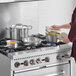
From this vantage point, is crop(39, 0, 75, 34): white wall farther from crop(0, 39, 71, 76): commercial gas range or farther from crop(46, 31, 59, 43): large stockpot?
crop(0, 39, 71, 76): commercial gas range

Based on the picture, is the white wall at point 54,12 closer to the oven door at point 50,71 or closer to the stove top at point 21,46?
the stove top at point 21,46

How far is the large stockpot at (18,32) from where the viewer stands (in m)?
2.86

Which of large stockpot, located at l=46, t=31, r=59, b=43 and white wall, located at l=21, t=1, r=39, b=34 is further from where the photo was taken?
white wall, located at l=21, t=1, r=39, b=34

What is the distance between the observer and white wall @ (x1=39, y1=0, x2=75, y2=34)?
11.5ft

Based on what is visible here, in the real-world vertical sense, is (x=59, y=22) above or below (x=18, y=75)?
above

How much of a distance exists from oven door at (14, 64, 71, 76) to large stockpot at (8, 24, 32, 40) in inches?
20.2

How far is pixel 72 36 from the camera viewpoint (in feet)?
7.95

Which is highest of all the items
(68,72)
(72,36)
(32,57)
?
(72,36)

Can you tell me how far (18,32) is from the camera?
2.88 m

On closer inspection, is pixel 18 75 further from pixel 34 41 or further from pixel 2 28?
pixel 2 28

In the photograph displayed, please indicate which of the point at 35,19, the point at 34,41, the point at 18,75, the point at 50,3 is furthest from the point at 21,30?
the point at 50,3

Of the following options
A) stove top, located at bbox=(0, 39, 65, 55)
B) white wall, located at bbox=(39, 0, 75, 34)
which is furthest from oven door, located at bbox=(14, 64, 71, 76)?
white wall, located at bbox=(39, 0, 75, 34)

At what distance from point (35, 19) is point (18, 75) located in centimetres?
108

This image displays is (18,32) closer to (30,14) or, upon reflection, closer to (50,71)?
(30,14)
